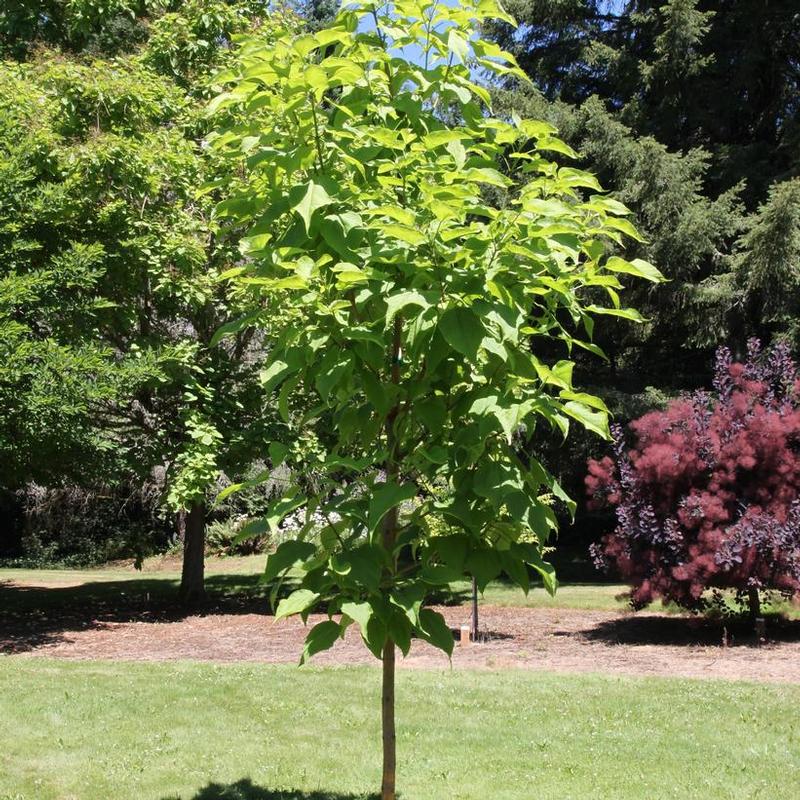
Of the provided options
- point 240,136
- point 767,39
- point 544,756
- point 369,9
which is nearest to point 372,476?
point 240,136

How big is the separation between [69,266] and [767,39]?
1478 centimetres

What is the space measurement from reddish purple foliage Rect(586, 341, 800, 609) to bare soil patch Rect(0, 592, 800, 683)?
2.21ft

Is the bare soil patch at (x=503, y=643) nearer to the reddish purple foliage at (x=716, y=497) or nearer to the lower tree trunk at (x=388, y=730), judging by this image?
the reddish purple foliage at (x=716, y=497)

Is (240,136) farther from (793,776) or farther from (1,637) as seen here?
(1,637)

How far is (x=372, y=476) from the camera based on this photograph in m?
2.62

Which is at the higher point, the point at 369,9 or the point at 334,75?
the point at 369,9

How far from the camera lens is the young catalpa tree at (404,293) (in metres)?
2.43

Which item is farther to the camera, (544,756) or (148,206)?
(148,206)

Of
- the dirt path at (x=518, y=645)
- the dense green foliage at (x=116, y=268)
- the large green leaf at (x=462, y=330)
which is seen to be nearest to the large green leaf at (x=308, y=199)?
the large green leaf at (x=462, y=330)

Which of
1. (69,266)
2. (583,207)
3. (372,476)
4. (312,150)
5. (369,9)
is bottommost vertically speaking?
(372,476)

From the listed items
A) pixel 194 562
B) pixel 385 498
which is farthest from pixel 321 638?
pixel 194 562

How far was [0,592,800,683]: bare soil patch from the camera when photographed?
8602 millimetres

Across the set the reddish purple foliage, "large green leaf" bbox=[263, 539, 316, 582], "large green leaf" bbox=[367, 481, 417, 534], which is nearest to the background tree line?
the reddish purple foliage

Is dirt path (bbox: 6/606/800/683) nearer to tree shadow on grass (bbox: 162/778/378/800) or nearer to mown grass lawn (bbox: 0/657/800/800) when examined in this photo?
mown grass lawn (bbox: 0/657/800/800)
